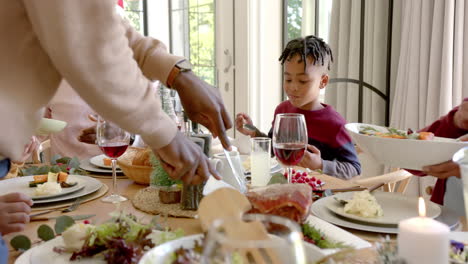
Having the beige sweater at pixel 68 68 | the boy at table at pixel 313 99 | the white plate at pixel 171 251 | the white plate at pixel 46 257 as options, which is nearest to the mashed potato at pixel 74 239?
the white plate at pixel 46 257

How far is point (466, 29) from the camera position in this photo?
229cm

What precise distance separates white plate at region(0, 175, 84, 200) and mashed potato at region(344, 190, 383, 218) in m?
0.68

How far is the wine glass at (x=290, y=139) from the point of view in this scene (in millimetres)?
1248

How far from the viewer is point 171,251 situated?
0.61 metres

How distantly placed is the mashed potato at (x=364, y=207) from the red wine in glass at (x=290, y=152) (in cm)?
25

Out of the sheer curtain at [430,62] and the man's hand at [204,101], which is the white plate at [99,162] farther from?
the sheer curtain at [430,62]

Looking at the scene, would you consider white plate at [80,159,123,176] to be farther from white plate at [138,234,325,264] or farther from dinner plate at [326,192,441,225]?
white plate at [138,234,325,264]

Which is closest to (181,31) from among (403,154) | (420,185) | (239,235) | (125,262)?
(420,185)

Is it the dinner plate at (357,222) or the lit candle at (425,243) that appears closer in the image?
the lit candle at (425,243)

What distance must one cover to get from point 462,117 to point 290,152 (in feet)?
2.24

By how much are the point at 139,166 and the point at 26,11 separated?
63cm

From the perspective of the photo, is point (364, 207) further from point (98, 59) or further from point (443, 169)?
point (98, 59)

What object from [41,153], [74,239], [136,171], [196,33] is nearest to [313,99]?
[136,171]

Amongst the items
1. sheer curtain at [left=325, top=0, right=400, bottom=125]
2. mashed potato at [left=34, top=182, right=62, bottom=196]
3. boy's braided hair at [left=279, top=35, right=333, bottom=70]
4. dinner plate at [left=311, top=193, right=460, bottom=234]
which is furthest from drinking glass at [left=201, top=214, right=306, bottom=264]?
sheer curtain at [left=325, top=0, right=400, bottom=125]
